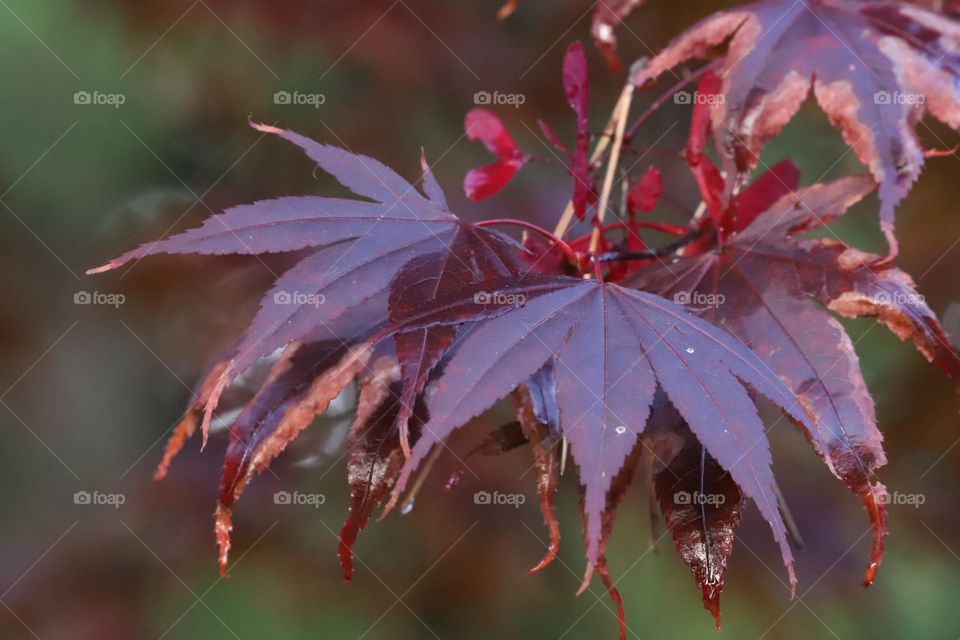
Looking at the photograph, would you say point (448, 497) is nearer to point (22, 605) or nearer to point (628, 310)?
point (22, 605)

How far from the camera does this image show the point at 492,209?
3.97ft

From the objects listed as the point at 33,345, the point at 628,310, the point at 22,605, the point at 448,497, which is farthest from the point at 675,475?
the point at 33,345

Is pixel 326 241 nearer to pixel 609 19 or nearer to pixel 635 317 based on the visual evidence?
pixel 635 317

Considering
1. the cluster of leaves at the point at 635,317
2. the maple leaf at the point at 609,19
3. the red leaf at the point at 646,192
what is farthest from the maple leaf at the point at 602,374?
the maple leaf at the point at 609,19

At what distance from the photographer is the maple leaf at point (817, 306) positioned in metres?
0.46

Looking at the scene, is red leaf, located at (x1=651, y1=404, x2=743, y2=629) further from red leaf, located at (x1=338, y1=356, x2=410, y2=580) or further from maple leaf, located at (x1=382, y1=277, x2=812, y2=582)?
red leaf, located at (x1=338, y1=356, x2=410, y2=580)

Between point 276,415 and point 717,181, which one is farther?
point 717,181

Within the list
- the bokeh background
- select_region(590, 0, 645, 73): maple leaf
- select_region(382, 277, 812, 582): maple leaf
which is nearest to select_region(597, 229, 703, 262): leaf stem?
select_region(382, 277, 812, 582): maple leaf

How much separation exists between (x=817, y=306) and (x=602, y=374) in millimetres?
191

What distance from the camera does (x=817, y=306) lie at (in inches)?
20.2

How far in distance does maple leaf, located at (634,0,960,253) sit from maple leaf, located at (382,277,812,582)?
154 millimetres

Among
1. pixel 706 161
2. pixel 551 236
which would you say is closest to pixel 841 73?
pixel 706 161

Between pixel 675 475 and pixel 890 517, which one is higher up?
pixel 675 475

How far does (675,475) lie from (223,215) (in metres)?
0.32
